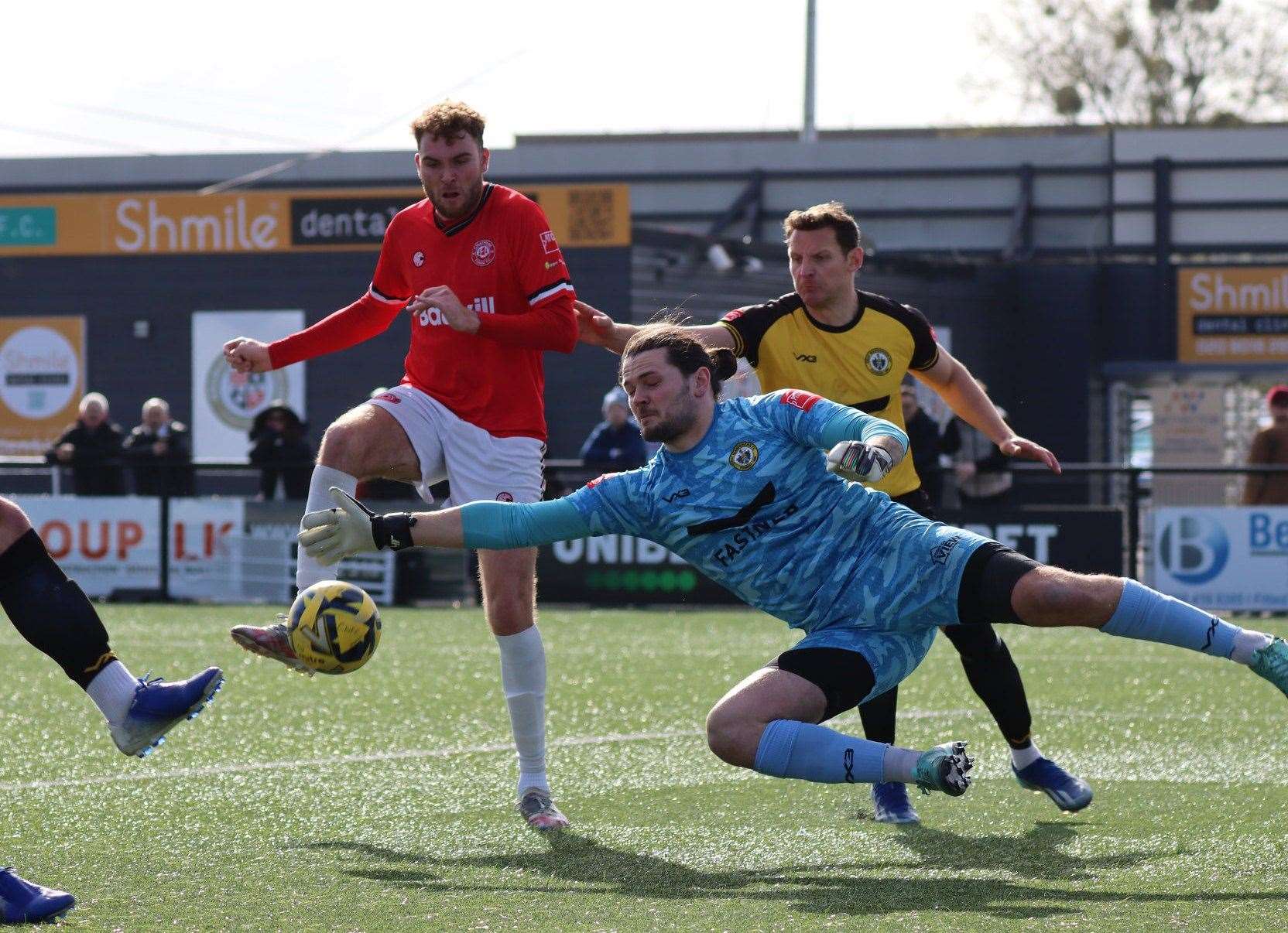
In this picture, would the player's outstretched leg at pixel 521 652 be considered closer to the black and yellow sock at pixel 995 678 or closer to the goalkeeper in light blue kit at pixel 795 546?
the goalkeeper in light blue kit at pixel 795 546

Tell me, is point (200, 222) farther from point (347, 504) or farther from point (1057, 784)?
point (347, 504)

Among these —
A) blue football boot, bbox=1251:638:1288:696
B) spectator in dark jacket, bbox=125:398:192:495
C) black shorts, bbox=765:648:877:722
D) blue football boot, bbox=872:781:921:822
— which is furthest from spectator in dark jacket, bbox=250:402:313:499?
blue football boot, bbox=1251:638:1288:696

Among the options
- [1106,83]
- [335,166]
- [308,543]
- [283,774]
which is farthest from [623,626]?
[1106,83]

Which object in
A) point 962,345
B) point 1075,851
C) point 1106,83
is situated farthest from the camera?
point 1106,83

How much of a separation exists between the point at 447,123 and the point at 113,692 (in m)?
2.21

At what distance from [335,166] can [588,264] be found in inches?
405

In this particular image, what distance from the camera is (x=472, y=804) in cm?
664

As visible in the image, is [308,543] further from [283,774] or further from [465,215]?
[283,774]

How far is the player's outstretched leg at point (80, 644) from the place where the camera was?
16.2 ft

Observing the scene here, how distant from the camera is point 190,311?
25.9 metres

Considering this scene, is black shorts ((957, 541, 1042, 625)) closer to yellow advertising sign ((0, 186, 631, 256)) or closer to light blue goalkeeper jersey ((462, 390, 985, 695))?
light blue goalkeeper jersey ((462, 390, 985, 695))

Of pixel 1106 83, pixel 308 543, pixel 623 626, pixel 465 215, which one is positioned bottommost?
pixel 623 626

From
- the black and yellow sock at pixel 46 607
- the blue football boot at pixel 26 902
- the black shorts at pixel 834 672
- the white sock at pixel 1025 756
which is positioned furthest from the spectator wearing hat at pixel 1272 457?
the blue football boot at pixel 26 902

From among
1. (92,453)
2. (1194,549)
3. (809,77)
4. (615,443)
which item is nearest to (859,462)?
(1194,549)
